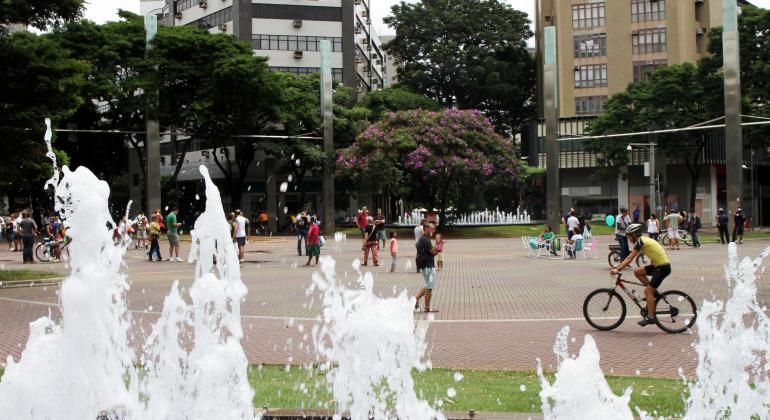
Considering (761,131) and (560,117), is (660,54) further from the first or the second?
(761,131)

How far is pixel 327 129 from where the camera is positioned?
4772cm

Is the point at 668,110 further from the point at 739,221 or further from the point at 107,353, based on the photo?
the point at 107,353

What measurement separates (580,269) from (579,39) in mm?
46869

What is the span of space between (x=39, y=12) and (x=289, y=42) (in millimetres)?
44132

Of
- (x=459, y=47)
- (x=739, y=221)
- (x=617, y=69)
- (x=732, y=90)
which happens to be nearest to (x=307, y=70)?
(x=459, y=47)

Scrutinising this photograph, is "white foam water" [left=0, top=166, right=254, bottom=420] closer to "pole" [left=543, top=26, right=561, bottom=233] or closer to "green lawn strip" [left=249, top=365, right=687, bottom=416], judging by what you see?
"green lawn strip" [left=249, top=365, right=687, bottom=416]

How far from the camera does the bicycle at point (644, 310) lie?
11.7m

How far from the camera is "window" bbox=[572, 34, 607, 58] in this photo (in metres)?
65.4

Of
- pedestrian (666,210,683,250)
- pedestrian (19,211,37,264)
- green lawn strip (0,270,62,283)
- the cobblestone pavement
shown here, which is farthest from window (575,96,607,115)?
green lawn strip (0,270,62,283)

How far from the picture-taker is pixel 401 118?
4750 centimetres

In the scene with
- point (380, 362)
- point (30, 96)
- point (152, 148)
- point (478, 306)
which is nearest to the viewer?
point (380, 362)

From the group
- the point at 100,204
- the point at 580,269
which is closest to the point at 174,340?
the point at 100,204

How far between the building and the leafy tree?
48.9m

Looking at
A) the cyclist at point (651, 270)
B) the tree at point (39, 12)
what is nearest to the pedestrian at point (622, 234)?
the cyclist at point (651, 270)
